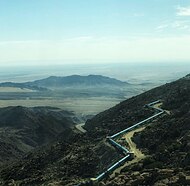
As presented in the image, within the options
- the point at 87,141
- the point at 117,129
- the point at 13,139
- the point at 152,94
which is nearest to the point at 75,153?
the point at 87,141

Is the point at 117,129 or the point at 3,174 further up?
the point at 117,129

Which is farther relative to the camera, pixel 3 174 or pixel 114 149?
pixel 3 174

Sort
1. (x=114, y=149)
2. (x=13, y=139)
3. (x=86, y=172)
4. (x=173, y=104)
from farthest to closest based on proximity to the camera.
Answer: (x=13, y=139) → (x=173, y=104) → (x=114, y=149) → (x=86, y=172)

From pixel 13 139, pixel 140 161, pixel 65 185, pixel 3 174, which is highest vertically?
pixel 140 161

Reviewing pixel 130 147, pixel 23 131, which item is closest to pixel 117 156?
pixel 130 147

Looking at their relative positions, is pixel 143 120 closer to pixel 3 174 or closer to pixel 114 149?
pixel 114 149

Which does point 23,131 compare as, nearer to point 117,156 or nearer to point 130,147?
point 130,147

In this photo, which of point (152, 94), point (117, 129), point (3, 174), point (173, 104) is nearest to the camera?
point (3, 174)
